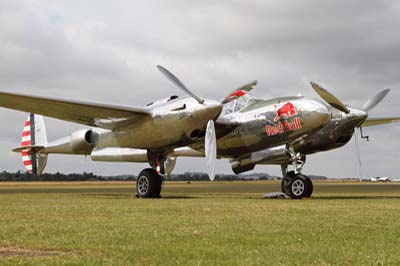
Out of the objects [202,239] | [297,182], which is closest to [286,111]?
[297,182]

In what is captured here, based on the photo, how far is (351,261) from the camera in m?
5.04

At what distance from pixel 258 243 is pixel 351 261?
5.00 ft

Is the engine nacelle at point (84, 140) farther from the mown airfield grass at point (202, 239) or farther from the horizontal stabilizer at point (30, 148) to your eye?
the mown airfield grass at point (202, 239)

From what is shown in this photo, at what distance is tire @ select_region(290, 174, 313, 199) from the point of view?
750 inches

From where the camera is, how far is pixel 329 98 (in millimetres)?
19109

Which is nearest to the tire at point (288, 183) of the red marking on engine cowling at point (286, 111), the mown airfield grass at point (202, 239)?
the red marking on engine cowling at point (286, 111)

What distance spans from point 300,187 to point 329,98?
146 inches

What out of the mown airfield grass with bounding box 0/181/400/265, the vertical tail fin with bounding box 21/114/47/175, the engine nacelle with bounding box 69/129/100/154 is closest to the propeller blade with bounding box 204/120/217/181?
the engine nacelle with bounding box 69/129/100/154

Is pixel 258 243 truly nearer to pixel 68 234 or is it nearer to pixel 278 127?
pixel 68 234

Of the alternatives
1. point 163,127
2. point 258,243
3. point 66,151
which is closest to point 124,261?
point 258,243

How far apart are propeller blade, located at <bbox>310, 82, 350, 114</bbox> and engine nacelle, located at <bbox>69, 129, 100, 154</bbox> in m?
9.85

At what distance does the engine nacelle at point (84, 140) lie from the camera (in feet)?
73.0

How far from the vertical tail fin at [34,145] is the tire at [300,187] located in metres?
18.1

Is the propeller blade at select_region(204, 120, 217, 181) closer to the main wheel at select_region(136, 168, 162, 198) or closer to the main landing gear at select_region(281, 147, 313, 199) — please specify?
the main wheel at select_region(136, 168, 162, 198)
